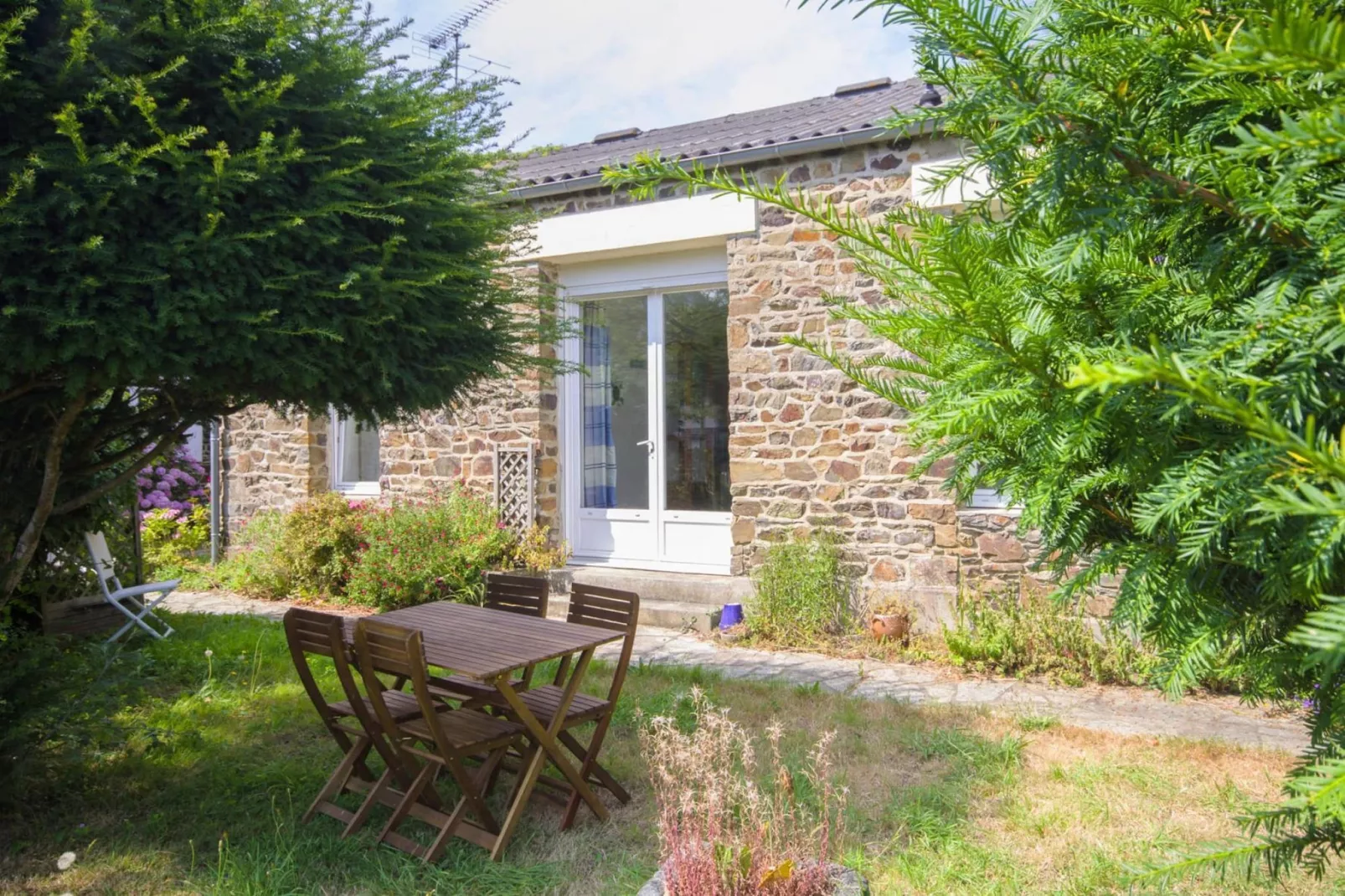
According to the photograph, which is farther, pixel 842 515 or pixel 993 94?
pixel 842 515

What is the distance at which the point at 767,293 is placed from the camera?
773 centimetres

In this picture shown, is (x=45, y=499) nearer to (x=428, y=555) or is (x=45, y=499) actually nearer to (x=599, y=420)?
(x=428, y=555)

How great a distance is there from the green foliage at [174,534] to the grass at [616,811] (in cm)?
638

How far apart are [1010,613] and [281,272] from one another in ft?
17.2

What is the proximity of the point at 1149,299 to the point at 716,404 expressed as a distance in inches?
288

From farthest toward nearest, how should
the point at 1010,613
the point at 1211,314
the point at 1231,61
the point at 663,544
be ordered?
the point at 663,544
the point at 1010,613
the point at 1211,314
the point at 1231,61

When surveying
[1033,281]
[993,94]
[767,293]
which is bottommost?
[1033,281]

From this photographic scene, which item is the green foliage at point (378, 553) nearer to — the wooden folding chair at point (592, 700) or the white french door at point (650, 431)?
the white french door at point (650, 431)

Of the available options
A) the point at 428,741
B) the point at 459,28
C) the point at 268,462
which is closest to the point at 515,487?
the point at 268,462

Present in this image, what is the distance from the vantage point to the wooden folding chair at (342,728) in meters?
3.67

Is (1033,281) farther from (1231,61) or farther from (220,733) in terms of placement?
(220,733)

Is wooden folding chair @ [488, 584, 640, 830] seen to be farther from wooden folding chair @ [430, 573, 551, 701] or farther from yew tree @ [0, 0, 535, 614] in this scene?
yew tree @ [0, 0, 535, 614]

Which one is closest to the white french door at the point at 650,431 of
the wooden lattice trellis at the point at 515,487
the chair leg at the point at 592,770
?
the wooden lattice trellis at the point at 515,487

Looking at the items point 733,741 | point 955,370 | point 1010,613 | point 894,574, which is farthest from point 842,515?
point 955,370
